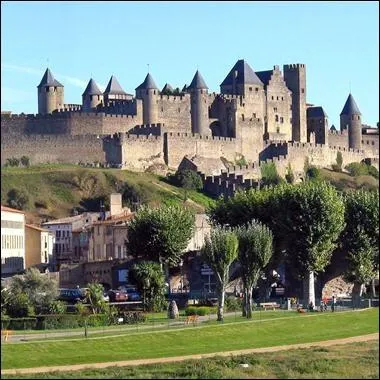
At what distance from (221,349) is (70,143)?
175ft

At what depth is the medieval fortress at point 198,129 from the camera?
8581 cm

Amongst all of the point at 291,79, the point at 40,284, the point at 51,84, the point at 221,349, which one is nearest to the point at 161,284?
the point at 40,284

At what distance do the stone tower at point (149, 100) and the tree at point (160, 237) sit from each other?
130 ft

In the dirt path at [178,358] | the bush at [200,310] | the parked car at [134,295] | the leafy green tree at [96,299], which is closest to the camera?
the dirt path at [178,358]

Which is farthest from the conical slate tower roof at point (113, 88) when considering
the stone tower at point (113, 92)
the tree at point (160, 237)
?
the tree at point (160, 237)

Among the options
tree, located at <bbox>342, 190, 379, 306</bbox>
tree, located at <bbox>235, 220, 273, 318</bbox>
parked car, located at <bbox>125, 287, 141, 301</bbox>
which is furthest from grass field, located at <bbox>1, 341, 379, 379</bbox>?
tree, located at <bbox>342, 190, 379, 306</bbox>

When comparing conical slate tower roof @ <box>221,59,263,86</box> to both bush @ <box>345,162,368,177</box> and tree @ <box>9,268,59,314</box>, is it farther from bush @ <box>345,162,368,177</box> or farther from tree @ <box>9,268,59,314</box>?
tree @ <box>9,268,59,314</box>

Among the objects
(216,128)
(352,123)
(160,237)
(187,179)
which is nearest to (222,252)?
(160,237)

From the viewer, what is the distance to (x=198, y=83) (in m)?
96.4

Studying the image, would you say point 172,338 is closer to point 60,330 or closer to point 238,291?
point 60,330

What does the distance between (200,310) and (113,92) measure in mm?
57334

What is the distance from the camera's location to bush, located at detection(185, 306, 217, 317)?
42.1 metres

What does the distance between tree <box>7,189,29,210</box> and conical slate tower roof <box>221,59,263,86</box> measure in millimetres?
31150

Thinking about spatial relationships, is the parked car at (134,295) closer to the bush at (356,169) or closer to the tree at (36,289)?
the tree at (36,289)
